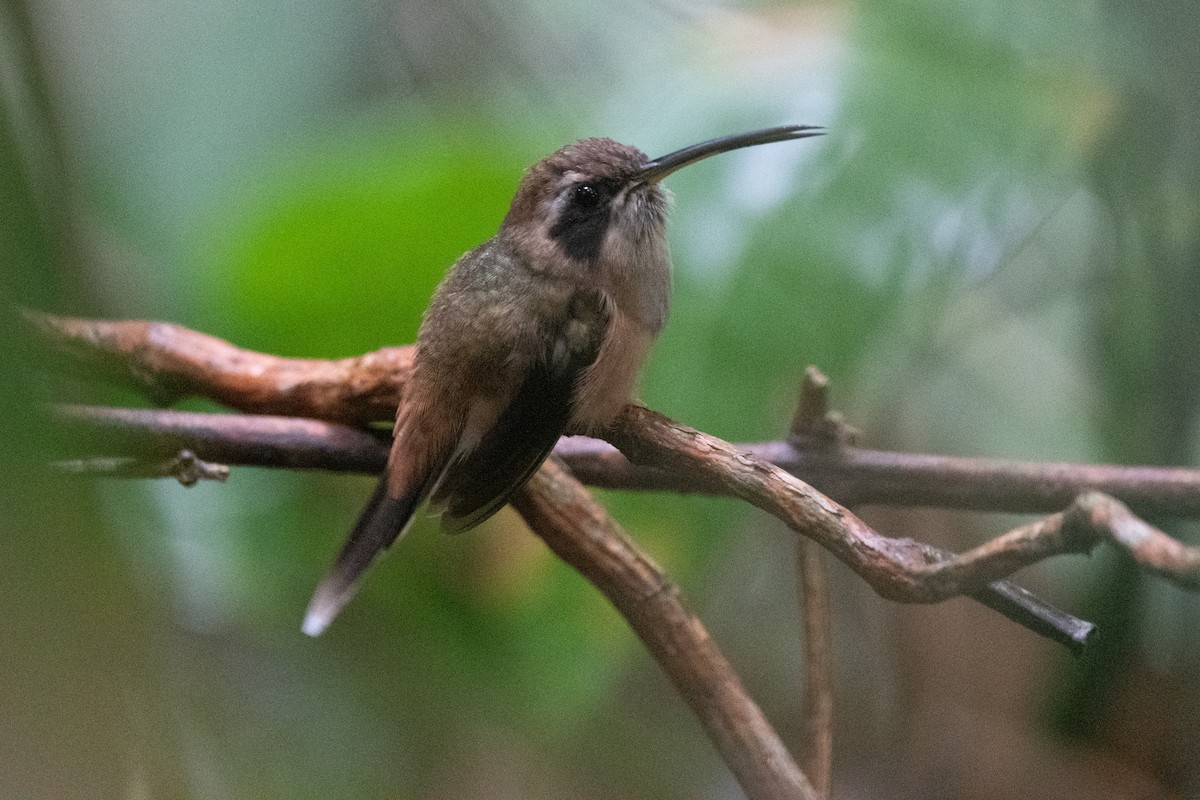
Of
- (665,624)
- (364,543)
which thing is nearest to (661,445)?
(665,624)

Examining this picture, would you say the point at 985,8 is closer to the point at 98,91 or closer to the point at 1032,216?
the point at 1032,216

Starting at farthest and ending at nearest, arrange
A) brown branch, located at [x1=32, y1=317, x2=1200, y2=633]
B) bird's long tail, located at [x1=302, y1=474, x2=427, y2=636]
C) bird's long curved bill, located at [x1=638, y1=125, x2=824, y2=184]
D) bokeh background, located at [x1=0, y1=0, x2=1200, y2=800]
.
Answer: bokeh background, located at [x1=0, y1=0, x2=1200, y2=800] < bird's long tail, located at [x1=302, y1=474, x2=427, y2=636] < bird's long curved bill, located at [x1=638, y1=125, x2=824, y2=184] < brown branch, located at [x1=32, y1=317, x2=1200, y2=633]

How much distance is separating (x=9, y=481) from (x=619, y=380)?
25.2 inches

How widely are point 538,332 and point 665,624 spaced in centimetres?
32

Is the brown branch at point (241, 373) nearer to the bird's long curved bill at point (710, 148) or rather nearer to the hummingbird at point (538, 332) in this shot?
the hummingbird at point (538, 332)

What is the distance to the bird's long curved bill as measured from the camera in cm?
89

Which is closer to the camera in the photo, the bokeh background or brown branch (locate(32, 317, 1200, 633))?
brown branch (locate(32, 317, 1200, 633))

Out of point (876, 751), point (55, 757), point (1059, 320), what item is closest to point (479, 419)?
point (55, 757)

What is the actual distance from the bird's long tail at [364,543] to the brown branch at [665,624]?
0.40ft

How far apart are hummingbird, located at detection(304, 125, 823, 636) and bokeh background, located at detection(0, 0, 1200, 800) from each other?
0.68 ft

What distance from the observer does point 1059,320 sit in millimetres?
1883

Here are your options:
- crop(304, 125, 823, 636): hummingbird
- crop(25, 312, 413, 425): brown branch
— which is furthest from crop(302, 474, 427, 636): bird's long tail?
crop(25, 312, 413, 425): brown branch

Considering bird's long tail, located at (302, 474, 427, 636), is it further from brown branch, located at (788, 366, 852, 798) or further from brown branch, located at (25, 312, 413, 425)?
brown branch, located at (788, 366, 852, 798)

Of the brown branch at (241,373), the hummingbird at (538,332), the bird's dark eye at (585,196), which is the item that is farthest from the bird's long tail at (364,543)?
the bird's dark eye at (585,196)
